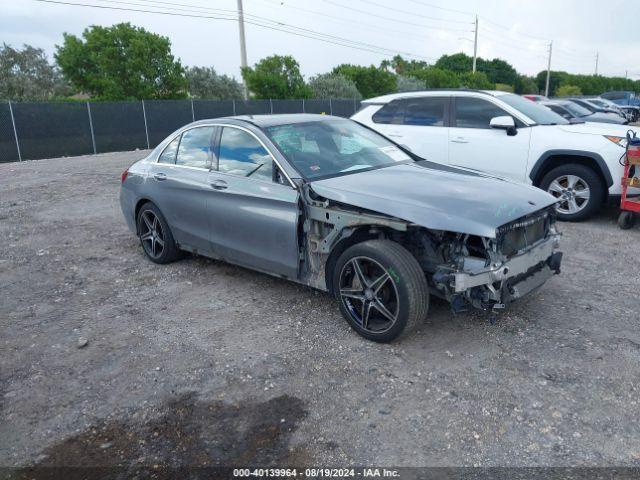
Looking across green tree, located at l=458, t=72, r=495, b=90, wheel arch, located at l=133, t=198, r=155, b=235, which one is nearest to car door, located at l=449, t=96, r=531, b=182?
wheel arch, located at l=133, t=198, r=155, b=235

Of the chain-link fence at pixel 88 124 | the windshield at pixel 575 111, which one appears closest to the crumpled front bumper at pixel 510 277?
the windshield at pixel 575 111

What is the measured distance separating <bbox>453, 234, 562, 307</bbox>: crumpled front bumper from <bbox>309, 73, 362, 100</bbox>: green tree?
3475cm

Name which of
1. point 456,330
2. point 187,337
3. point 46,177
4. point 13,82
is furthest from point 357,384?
point 13,82

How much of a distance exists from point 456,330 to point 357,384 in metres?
1.10

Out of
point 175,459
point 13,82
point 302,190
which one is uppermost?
point 13,82

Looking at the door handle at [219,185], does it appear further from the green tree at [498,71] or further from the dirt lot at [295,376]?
the green tree at [498,71]

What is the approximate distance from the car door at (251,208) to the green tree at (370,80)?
3760 centimetres

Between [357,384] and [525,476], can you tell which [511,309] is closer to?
[357,384]

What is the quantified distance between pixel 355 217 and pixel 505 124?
4223 mm

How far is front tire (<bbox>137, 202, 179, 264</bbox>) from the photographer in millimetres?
5809

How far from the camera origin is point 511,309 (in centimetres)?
455

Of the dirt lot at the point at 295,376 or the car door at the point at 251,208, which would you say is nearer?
the dirt lot at the point at 295,376

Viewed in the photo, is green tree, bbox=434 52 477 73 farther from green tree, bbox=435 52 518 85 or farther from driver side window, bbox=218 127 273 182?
driver side window, bbox=218 127 273 182

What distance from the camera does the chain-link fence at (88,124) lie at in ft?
60.4
